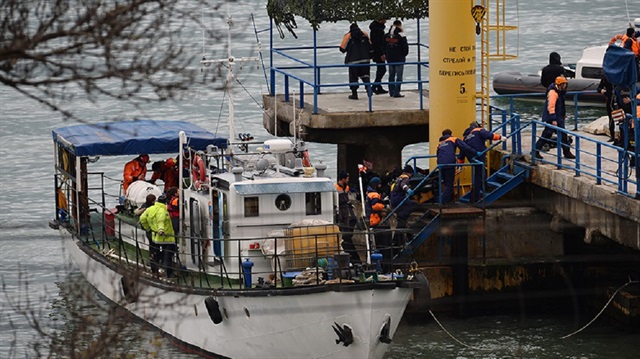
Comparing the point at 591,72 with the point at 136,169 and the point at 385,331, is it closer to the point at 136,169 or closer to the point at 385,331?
the point at 136,169

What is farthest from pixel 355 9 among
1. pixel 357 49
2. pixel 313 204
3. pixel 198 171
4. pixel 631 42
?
pixel 313 204

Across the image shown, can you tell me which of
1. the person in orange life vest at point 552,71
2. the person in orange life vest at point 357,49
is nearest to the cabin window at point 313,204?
the person in orange life vest at point 357,49

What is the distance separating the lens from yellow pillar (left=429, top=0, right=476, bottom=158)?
25734mm

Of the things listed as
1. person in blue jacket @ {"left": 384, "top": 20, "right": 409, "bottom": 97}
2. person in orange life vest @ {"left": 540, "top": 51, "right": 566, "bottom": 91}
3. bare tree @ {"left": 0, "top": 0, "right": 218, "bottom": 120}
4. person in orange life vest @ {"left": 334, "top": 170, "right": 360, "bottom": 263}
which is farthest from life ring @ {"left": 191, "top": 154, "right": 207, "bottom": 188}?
bare tree @ {"left": 0, "top": 0, "right": 218, "bottom": 120}

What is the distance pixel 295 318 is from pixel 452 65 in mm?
6095

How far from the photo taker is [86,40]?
8.95m

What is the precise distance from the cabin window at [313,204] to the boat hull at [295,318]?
5.62 feet

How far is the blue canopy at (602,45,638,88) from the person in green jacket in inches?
281

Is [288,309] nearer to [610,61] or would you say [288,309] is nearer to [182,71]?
[610,61]

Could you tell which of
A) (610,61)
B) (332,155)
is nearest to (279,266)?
(610,61)

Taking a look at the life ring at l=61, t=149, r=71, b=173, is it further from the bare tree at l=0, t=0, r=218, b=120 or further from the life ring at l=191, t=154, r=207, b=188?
the bare tree at l=0, t=0, r=218, b=120

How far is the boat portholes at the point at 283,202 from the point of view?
23.0 metres

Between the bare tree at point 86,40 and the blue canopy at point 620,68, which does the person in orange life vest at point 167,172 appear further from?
the bare tree at point 86,40

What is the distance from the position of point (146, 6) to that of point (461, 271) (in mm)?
16936
